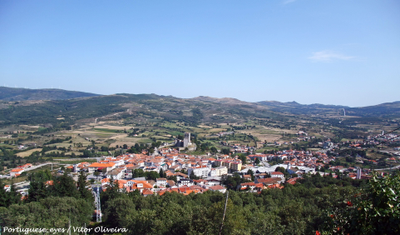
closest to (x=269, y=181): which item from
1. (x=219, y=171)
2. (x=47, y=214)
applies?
(x=219, y=171)

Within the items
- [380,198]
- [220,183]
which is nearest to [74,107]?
[220,183]

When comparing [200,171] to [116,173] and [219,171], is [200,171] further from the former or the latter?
[116,173]

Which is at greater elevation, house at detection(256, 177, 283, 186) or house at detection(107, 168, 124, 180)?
house at detection(107, 168, 124, 180)

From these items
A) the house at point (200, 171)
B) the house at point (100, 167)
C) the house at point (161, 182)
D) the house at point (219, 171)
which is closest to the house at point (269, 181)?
the house at point (219, 171)

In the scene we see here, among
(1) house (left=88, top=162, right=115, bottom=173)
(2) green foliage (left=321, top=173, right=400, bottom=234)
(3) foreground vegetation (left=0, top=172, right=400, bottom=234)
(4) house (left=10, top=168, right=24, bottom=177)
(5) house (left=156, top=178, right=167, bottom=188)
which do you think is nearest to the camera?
(2) green foliage (left=321, top=173, right=400, bottom=234)

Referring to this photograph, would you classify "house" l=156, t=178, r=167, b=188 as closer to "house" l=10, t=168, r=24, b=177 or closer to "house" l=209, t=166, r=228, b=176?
"house" l=209, t=166, r=228, b=176

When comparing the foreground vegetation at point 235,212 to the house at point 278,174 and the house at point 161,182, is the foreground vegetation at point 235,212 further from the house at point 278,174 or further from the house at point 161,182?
the house at point 161,182

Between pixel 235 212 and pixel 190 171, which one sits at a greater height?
pixel 235 212

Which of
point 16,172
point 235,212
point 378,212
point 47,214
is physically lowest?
point 16,172

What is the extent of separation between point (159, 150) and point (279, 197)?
35636mm

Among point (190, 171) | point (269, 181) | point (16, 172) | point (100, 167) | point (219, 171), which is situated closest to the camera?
point (269, 181)

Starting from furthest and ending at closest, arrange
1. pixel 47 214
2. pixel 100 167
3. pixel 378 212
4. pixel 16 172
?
pixel 100 167 < pixel 16 172 < pixel 47 214 < pixel 378 212

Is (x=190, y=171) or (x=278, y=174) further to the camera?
(x=190, y=171)

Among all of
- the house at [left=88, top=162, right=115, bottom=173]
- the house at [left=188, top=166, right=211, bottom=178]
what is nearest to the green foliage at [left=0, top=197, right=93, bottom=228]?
the house at [left=88, top=162, right=115, bottom=173]
